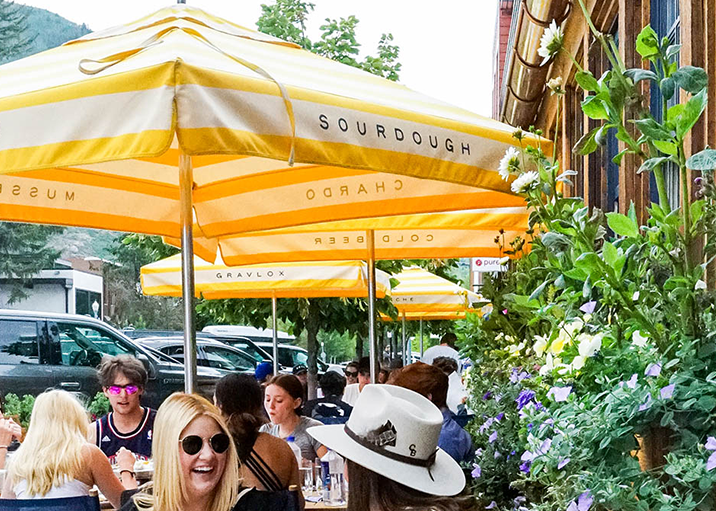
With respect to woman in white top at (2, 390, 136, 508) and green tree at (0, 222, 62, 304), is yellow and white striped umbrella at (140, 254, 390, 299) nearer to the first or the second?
woman in white top at (2, 390, 136, 508)

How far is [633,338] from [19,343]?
1614 cm

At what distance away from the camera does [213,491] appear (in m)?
3.70

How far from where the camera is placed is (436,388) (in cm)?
629

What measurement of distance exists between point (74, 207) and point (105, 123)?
2673 mm

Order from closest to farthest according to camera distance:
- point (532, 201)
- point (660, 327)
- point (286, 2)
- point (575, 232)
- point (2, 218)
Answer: point (660, 327) < point (575, 232) < point (532, 201) < point (2, 218) < point (286, 2)

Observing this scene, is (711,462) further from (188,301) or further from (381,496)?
(188,301)

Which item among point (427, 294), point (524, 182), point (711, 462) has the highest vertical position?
point (524, 182)

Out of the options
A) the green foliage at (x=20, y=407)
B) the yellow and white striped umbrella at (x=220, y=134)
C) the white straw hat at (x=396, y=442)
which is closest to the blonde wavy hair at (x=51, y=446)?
the yellow and white striped umbrella at (x=220, y=134)

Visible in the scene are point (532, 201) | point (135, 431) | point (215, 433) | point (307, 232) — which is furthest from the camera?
point (307, 232)

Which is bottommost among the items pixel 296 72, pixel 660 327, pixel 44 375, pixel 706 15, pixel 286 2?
pixel 44 375

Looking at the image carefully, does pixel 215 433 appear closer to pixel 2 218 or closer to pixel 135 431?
pixel 2 218

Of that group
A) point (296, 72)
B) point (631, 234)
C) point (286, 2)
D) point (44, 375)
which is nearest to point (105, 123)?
point (296, 72)

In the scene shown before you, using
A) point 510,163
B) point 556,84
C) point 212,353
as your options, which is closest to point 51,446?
point 510,163

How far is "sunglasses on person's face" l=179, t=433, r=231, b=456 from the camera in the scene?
360 centimetres
